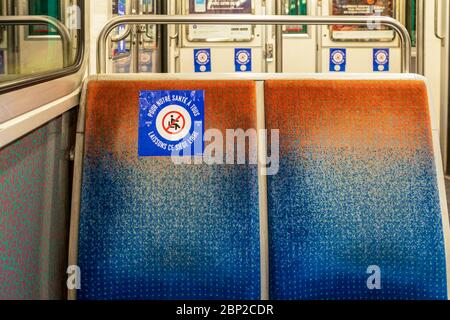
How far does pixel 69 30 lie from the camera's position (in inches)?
87.5

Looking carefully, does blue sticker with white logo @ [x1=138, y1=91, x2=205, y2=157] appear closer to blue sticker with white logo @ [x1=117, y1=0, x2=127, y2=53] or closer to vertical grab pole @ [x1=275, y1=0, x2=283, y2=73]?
blue sticker with white logo @ [x1=117, y1=0, x2=127, y2=53]

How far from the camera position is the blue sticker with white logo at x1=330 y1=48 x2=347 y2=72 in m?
6.02

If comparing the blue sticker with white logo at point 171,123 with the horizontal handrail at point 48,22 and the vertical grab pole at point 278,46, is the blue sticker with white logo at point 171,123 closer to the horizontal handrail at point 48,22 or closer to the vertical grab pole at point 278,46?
the horizontal handrail at point 48,22

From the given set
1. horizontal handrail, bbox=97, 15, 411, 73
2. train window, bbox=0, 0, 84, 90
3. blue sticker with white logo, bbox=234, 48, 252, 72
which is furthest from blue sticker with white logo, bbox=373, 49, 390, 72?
train window, bbox=0, 0, 84, 90

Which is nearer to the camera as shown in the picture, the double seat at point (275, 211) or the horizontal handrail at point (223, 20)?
the double seat at point (275, 211)

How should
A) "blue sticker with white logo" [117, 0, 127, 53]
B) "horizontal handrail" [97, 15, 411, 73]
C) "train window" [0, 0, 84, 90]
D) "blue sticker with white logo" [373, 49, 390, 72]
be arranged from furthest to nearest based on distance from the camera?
"blue sticker with white logo" [373, 49, 390, 72] < "blue sticker with white logo" [117, 0, 127, 53] < "horizontal handrail" [97, 15, 411, 73] < "train window" [0, 0, 84, 90]

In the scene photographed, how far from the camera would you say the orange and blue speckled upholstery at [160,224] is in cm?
199

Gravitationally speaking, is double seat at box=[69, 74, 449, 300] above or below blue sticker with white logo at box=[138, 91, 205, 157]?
below

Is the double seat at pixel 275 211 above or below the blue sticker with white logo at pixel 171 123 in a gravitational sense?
below

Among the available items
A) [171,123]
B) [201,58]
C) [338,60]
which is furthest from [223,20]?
[338,60]

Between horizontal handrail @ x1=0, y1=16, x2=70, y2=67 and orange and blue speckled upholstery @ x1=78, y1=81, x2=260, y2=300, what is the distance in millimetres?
270

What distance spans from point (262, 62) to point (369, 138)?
403cm

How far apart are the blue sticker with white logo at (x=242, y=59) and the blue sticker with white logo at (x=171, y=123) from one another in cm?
391

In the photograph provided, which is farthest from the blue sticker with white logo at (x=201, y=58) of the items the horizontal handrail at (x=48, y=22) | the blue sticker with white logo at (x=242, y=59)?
the horizontal handrail at (x=48, y=22)
